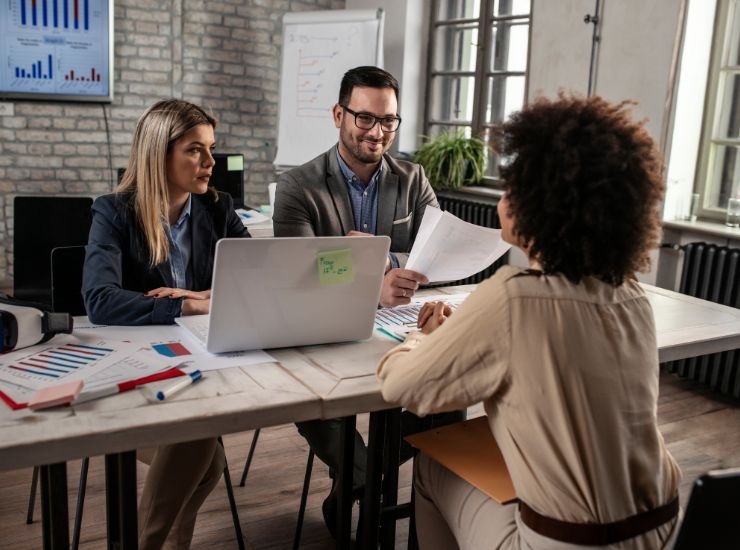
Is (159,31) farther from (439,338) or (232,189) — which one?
(439,338)

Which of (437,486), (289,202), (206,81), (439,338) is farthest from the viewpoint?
(206,81)

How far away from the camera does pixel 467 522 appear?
147 cm

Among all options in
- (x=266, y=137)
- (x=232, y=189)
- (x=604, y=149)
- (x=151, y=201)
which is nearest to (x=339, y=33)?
(x=266, y=137)

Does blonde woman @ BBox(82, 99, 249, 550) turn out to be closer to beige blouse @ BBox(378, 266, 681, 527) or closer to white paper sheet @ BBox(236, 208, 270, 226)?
beige blouse @ BBox(378, 266, 681, 527)

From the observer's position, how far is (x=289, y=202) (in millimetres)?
2434

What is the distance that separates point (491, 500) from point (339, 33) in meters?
4.56

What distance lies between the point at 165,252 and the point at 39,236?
1026 millimetres

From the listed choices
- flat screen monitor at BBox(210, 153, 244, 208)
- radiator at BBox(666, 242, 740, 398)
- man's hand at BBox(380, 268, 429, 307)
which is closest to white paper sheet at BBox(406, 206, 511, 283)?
man's hand at BBox(380, 268, 429, 307)

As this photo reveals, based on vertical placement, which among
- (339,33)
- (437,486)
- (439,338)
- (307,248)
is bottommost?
(437,486)

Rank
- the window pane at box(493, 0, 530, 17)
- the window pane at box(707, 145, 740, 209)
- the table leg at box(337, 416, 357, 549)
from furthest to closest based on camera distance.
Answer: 1. the window pane at box(493, 0, 530, 17)
2. the window pane at box(707, 145, 740, 209)
3. the table leg at box(337, 416, 357, 549)

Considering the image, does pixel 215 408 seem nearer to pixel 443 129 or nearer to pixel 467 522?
pixel 467 522

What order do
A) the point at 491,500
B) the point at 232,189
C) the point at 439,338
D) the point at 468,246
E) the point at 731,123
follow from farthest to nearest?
the point at 232,189 < the point at 731,123 < the point at 468,246 < the point at 491,500 < the point at 439,338

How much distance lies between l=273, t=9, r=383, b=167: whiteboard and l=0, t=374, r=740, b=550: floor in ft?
9.32

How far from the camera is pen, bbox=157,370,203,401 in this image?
4.47 feet
